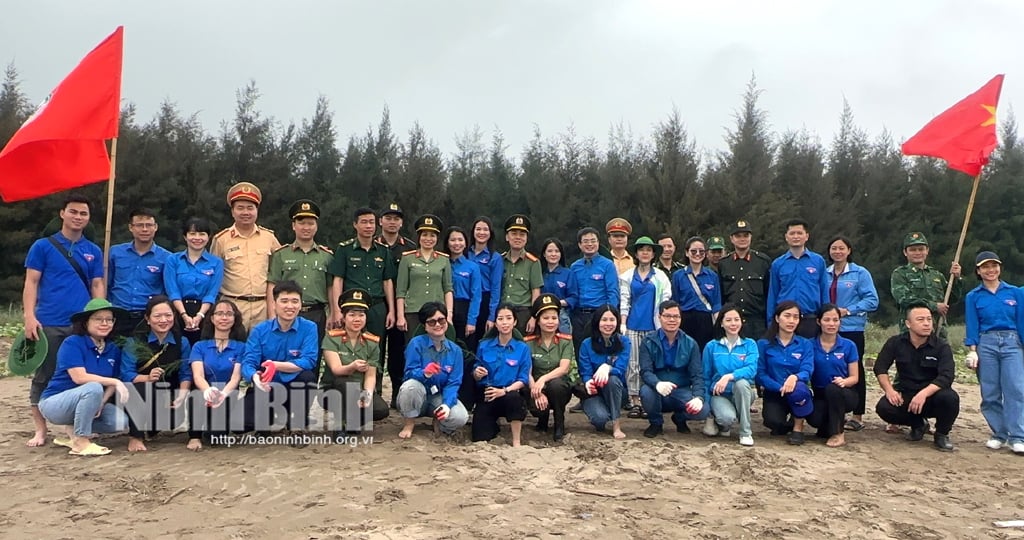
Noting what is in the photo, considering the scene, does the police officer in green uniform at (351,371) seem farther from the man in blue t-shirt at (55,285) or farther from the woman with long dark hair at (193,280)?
the man in blue t-shirt at (55,285)

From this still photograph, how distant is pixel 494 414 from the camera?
5508 mm

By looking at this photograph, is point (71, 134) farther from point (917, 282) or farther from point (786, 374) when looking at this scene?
point (917, 282)

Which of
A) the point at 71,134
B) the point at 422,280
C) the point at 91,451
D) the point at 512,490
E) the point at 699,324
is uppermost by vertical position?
the point at 71,134

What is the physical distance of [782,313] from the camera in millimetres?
5711

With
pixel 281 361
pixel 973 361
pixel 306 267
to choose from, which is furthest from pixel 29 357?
pixel 973 361

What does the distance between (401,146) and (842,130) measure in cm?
1430

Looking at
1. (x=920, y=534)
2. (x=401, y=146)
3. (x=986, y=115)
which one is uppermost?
(x=401, y=146)

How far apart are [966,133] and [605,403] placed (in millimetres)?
4284

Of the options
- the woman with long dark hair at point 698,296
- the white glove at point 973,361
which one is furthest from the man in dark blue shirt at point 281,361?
the white glove at point 973,361

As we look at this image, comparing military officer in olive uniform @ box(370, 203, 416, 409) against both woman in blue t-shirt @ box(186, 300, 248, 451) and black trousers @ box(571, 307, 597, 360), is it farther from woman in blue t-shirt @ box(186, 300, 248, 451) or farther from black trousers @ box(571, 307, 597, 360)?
black trousers @ box(571, 307, 597, 360)

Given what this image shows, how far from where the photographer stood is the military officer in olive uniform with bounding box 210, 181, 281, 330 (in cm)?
582

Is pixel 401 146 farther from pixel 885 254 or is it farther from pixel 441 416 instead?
pixel 441 416

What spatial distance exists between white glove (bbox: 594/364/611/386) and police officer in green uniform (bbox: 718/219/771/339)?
1727mm

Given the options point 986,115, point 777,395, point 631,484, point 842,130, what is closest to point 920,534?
point 631,484
